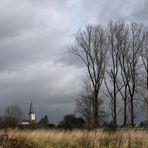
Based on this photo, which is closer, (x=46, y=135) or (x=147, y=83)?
(x=46, y=135)

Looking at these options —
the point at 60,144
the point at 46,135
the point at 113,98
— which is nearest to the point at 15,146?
the point at 60,144

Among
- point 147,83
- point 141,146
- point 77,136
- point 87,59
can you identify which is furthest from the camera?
point 87,59

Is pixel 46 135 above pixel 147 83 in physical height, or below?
below

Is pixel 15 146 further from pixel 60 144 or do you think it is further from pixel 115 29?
pixel 115 29

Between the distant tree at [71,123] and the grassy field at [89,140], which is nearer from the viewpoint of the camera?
the grassy field at [89,140]

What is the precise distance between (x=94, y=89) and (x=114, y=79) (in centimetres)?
299

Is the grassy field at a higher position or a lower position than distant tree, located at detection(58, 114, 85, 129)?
lower

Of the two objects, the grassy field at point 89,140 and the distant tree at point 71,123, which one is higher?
the distant tree at point 71,123

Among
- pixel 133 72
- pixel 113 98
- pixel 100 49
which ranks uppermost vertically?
pixel 100 49

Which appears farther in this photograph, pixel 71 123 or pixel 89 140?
pixel 71 123

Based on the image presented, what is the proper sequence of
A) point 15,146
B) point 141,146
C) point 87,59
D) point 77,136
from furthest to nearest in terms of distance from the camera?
point 87,59, point 77,136, point 141,146, point 15,146

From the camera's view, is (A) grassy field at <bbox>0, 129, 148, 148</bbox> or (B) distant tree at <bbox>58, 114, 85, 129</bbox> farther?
(B) distant tree at <bbox>58, 114, 85, 129</bbox>

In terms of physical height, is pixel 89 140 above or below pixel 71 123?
below

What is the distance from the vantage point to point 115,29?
58062 millimetres
